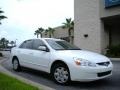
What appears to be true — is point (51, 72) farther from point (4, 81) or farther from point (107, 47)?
point (107, 47)

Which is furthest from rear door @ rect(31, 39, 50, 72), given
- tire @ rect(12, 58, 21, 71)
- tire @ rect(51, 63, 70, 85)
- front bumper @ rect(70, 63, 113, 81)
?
tire @ rect(12, 58, 21, 71)

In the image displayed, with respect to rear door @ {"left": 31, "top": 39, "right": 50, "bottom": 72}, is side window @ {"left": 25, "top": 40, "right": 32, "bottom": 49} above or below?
above

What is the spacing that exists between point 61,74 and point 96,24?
21.2 meters

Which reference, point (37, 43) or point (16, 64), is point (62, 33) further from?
point (37, 43)

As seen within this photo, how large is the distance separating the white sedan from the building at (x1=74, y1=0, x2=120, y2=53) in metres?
17.8

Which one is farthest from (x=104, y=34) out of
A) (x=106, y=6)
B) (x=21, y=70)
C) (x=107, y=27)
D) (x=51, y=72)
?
(x=51, y=72)

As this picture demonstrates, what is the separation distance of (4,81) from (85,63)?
7.83 ft

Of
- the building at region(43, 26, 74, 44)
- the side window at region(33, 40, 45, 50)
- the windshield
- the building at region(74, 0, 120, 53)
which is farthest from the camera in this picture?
the building at region(43, 26, 74, 44)

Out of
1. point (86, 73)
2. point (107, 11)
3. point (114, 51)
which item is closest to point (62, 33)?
point (107, 11)

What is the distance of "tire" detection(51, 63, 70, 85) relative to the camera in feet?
25.6

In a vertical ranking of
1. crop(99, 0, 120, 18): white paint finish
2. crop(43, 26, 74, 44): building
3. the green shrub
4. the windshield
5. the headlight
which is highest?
crop(99, 0, 120, 18): white paint finish

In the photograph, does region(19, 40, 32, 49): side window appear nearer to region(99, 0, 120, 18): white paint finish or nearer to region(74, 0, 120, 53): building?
region(99, 0, 120, 18): white paint finish

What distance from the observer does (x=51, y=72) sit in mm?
8422

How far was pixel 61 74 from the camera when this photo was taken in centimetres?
796
